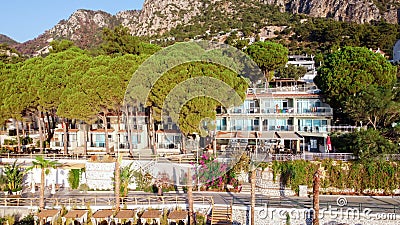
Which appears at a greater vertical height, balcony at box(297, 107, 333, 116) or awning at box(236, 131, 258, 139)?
balcony at box(297, 107, 333, 116)

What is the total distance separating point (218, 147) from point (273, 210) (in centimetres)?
598

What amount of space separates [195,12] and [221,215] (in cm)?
7796

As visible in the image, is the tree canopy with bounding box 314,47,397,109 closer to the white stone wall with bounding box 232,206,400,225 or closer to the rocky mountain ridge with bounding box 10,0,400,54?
the white stone wall with bounding box 232,206,400,225

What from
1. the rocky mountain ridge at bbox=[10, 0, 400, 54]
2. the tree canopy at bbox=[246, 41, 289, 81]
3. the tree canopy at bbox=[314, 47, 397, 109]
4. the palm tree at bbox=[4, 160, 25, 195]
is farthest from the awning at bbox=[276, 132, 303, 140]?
the rocky mountain ridge at bbox=[10, 0, 400, 54]

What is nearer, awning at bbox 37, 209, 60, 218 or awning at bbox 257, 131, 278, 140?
awning at bbox 37, 209, 60, 218

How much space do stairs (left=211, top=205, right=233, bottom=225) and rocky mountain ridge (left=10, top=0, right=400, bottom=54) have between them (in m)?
71.5

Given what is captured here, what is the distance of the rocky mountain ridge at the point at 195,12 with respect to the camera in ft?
251

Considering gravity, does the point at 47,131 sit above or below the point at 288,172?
above

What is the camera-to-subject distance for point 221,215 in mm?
15344

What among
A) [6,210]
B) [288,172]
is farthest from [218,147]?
[6,210]

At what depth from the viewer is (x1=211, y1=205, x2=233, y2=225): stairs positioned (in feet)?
48.7

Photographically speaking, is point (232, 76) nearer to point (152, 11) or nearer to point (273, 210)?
point (273, 210)

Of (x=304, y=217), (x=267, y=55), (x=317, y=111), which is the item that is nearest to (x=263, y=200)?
(x=304, y=217)

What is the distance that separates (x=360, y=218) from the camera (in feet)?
47.1
